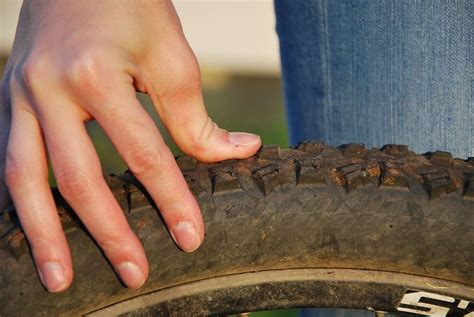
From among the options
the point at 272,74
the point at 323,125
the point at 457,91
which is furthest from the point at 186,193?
the point at 272,74

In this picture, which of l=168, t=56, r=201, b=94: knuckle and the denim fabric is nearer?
l=168, t=56, r=201, b=94: knuckle

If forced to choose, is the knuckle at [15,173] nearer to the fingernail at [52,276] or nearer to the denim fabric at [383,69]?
the fingernail at [52,276]

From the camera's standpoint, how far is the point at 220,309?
0.87 m

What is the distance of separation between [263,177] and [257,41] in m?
3.63

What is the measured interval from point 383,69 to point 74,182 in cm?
59

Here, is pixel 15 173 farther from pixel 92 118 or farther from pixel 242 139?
pixel 242 139

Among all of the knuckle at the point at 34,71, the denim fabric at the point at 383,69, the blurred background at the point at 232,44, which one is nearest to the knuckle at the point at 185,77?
the knuckle at the point at 34,71

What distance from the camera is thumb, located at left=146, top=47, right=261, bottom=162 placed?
0.83 metres

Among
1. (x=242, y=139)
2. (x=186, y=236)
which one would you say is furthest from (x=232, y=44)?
(x=186, y=236)

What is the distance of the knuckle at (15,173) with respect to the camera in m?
0.79

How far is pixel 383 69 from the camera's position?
121cm

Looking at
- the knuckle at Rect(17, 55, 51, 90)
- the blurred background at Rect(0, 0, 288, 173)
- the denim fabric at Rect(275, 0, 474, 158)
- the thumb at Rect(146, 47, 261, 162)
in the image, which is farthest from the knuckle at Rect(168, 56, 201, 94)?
the blurred background at Rect(0, 0, 288, 173)

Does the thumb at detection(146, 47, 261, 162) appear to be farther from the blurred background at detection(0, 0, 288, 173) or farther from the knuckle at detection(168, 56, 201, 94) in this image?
the blurred background at detection(0, 0, 288, 173)

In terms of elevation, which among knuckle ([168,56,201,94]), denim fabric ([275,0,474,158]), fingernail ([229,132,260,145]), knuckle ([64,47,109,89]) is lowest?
denim fabric ([275,0,474,158])
